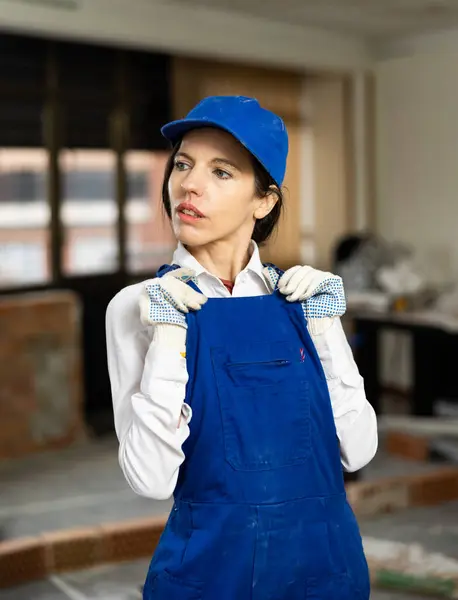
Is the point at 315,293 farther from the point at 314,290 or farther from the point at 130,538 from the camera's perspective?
the point at 130,538

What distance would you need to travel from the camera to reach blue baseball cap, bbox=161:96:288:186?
1.30 metres

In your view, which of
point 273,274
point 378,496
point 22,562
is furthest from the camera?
point 378,496

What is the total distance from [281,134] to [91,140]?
4.22 m

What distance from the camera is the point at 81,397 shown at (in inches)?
200

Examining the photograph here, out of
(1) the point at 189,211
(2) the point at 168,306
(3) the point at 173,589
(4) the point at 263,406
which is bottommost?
(3) the point at 173,589

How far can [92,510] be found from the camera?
3.81m

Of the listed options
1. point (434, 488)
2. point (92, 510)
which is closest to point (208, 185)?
point (434, 488)

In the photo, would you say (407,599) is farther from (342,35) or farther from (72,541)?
(342,35)

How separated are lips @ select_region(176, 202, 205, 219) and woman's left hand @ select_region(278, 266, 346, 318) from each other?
169 mm

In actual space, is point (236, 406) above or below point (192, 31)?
below

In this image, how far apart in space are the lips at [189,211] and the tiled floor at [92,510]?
5.71ft

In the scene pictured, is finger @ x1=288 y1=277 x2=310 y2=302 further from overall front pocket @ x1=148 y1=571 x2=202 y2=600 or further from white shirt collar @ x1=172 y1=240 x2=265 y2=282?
overall front pocket @ x1=148 y1=571 x2=202 y2=600

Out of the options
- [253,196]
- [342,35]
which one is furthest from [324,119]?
[253,196]

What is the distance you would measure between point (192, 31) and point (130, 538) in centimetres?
334
